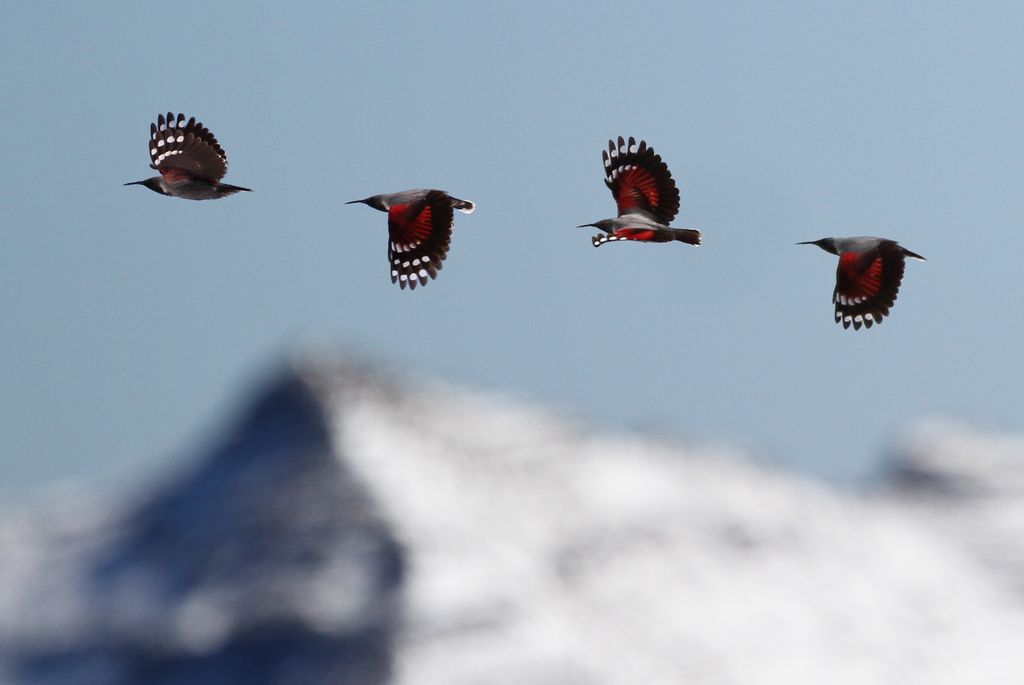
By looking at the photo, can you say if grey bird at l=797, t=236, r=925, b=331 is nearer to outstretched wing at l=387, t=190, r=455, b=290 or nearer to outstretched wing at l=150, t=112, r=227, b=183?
outstretched wing at l=387, t=190, r=455, b=290

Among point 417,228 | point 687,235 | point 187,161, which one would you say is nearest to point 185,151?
point 187,161

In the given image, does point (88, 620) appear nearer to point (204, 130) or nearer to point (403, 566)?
point (403, 566)

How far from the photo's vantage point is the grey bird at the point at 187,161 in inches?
1191

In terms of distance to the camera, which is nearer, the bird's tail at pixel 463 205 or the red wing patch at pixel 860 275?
the red wing patch at pixel 860 275

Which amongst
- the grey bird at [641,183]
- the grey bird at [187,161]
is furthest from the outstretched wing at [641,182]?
the grey bird at [187,161]

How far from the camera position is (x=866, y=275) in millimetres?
29703

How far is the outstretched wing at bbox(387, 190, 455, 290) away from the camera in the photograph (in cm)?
2911

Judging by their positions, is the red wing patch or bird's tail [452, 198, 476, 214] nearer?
the red wing patch

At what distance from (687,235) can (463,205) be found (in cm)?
334

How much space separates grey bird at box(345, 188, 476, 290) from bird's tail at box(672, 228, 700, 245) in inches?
120

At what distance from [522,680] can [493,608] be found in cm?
1028

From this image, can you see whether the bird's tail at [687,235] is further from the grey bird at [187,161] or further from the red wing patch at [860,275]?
the grey bird at [187,161]

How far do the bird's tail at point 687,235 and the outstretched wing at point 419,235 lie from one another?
132 inches

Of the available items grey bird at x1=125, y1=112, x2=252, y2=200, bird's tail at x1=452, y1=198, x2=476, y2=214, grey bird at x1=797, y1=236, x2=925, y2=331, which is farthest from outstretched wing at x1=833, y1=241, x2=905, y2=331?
grey bird at x1=125, y1=112, x2=252, y2=200
